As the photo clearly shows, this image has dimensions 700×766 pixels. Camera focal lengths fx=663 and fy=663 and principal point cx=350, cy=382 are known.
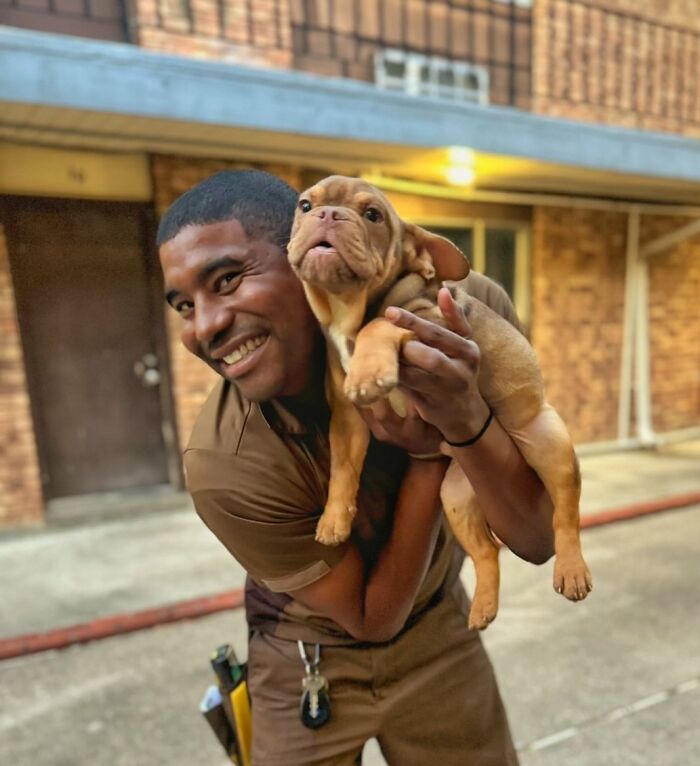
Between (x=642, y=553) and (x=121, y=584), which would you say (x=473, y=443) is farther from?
(x=642, y=553)

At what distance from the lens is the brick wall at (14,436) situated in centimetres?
478

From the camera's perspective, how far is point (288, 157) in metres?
5.18

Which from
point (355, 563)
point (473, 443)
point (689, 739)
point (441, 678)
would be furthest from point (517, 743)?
point (473, 443)

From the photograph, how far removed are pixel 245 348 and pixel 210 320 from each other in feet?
0.26

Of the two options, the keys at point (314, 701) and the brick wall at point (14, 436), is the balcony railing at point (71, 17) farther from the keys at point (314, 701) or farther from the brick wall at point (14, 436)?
the keys at point (314, 701)

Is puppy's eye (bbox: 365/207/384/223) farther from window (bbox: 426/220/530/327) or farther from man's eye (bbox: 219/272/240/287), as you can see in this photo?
window (bbox: 426/220/530/327)

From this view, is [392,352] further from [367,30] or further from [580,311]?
[580,311]

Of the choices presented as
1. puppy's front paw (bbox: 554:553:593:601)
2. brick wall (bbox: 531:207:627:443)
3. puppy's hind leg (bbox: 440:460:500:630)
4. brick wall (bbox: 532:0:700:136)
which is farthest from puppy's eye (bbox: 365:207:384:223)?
brick wall (bbox: 532:0:700:136)

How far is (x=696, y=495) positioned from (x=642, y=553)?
151cm

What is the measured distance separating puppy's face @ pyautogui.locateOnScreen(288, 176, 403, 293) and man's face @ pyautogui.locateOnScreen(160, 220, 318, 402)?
163 mm

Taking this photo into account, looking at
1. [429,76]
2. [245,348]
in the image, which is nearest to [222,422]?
[245,348]

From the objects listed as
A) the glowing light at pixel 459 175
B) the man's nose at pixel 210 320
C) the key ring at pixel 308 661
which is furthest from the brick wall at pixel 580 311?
the man's nose at pixel 210 320

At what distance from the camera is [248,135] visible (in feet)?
14.7

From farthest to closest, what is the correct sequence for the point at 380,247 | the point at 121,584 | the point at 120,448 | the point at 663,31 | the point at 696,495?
the point at 663,31 → the point at 696,495 → the point at 120,448 → the point at 121,584 → the point at 380,247
